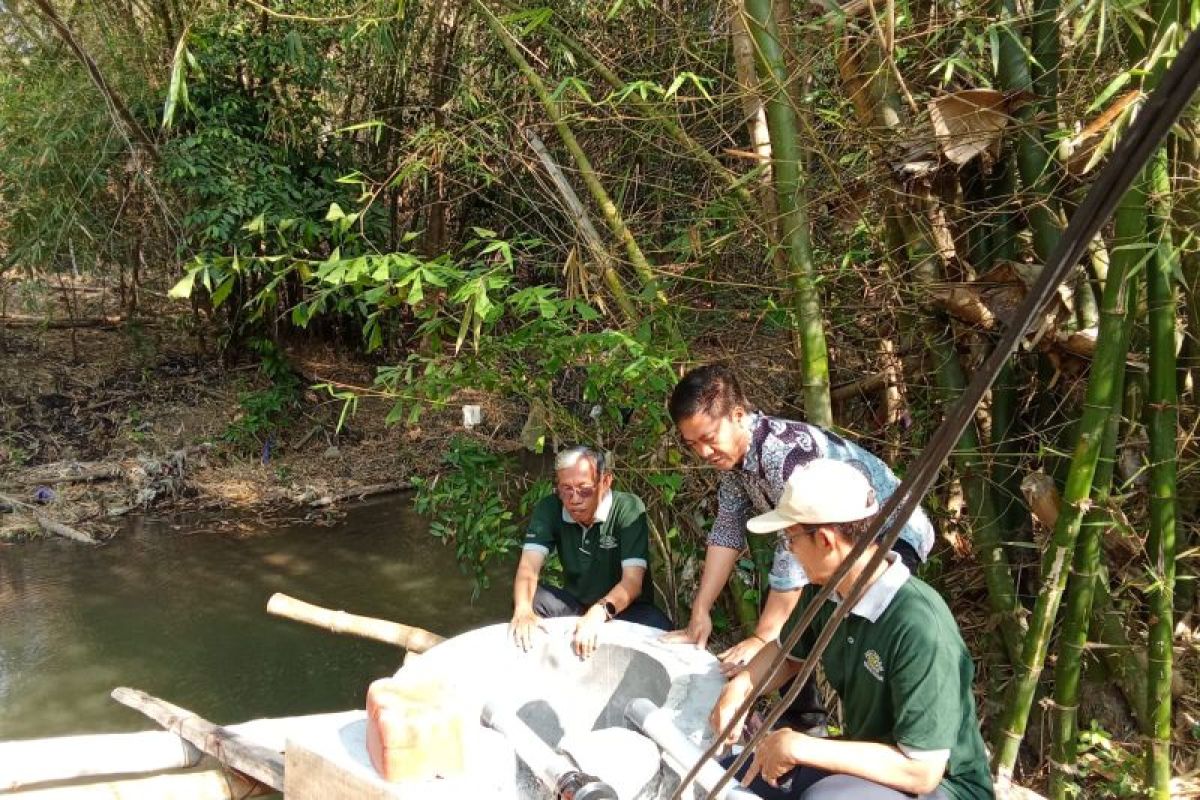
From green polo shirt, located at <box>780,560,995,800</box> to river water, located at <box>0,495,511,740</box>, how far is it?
3.21m

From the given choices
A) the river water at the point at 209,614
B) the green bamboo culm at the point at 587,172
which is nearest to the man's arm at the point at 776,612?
the green bamboo culm at the point at 587,172

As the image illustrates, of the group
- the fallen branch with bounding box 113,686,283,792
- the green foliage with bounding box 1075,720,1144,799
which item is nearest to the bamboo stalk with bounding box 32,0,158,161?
the fallen branch with bounding box 113,686,283,792

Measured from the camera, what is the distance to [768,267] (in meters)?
3.38

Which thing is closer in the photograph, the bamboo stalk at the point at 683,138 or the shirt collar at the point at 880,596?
the shirt collar at the point at 880,596

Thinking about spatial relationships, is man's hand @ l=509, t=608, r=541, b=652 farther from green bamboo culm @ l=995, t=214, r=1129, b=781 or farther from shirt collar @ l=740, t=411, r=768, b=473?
green bamboo culm @ l=995, t=214, r=1129, b=781

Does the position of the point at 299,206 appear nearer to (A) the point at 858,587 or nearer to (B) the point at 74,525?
(B) the point at 74,525

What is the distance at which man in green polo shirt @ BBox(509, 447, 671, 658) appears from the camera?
9.93 ft

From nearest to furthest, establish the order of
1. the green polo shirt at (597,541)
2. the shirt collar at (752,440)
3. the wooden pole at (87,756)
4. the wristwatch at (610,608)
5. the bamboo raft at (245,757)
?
the bamboo raft at (245,757), the shirt collar at (752,440), the wooden pole at (87,756), the wristwatch at (610,608), the green polo shirt at (597,541)

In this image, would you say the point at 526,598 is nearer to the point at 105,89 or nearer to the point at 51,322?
the point at 105,89

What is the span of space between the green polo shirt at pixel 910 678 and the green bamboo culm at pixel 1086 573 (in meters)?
0.93

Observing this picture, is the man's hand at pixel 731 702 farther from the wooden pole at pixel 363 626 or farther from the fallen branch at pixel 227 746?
the wooden pole at pixel 363 626

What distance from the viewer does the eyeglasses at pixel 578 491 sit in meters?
3.03

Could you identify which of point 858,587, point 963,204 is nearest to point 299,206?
point 963,204

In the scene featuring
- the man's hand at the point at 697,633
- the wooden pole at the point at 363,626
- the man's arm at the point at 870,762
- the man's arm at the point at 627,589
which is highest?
the man's arm at the point at 870,762
